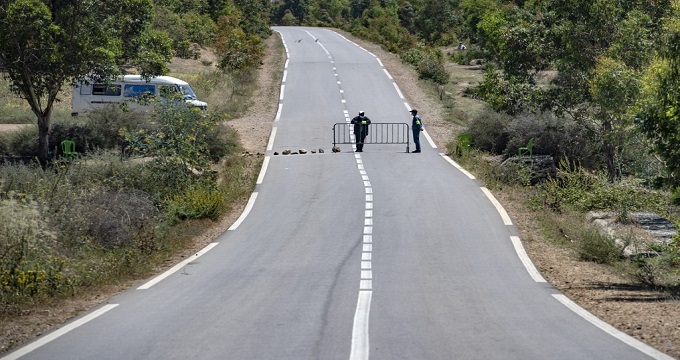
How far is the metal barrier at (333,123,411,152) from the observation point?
35781mm

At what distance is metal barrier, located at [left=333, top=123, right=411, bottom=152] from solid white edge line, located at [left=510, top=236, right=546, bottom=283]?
15775mm

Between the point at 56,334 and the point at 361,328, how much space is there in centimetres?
367

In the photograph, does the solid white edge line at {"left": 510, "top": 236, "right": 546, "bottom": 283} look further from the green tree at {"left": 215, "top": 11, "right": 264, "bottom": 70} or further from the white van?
the green tree at {"left": 215, "top": 11, "right": 264, "bottom": 70}

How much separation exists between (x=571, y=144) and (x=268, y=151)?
440 inches

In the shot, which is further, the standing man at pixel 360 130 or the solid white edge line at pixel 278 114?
the solid white edge line at pixel 278 114

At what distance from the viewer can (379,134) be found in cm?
3784

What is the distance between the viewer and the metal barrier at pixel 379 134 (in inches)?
1409

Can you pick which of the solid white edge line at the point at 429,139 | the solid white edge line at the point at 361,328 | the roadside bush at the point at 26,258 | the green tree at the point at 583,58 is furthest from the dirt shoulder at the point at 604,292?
the solid white edge line at the point at 429,139

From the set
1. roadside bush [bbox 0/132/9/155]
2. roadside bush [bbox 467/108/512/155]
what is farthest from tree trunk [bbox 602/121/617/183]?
roadside bush [bbox 0/132/9/155]

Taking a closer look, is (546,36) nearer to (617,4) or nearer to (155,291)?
(617,4)

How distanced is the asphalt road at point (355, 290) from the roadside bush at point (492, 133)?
5251mm

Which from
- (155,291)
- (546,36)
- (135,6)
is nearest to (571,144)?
(546,36)

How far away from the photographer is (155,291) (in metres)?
13.9

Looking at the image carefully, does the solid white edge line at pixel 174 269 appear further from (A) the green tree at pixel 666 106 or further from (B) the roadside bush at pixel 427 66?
(B) the roadside bush at pixel 427 66
